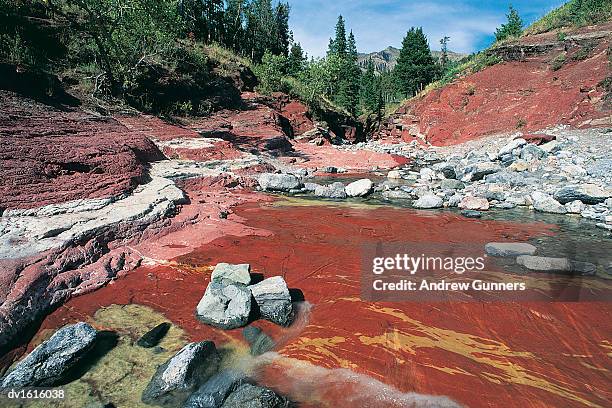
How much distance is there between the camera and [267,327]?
171 inches

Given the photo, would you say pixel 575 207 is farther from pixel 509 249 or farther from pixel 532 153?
pixel 532 153

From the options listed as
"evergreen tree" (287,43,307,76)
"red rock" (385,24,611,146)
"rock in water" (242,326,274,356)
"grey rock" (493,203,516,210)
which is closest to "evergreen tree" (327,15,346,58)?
"evergreen tree" (287,43,307,76)

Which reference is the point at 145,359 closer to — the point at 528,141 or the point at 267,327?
the point at 267,327

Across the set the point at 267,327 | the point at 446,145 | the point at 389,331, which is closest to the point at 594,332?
the point at 389,331

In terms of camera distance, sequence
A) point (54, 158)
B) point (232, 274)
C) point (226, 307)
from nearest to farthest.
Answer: point (226, 307) < point (232, 274) < point (54, 158)

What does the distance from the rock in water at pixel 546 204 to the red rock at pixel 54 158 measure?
37.1 feet

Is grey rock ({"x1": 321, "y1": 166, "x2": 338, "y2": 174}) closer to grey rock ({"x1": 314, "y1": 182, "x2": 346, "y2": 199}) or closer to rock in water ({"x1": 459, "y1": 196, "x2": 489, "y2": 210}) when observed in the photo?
→ grey rock ({"x1": 314, "y1": 182, "x2": 346, "y2": 199})

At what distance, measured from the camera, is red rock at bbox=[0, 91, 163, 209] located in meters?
6.78

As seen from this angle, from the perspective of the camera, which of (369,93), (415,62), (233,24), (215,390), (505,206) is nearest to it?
(215,390)

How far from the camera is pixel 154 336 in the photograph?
13.3ft

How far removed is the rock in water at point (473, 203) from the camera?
10.3 metres

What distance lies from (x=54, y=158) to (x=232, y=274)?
19.0 feet

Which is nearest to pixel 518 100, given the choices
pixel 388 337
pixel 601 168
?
pixel 601 168

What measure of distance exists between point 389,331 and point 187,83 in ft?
73.0
